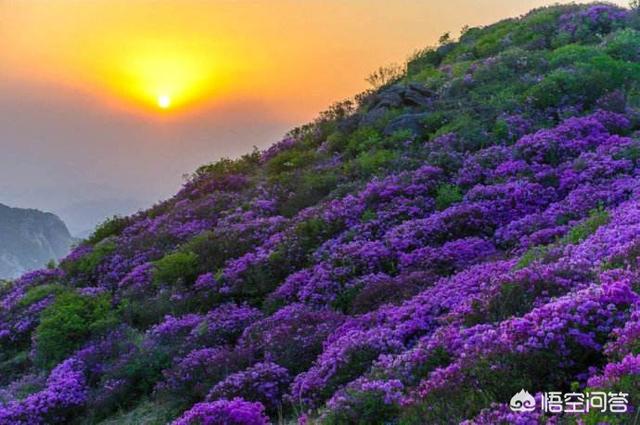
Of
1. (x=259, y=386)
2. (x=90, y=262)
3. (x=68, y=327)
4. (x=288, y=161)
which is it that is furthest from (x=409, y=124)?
(x=259, y=386)

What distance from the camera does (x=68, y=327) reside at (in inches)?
528

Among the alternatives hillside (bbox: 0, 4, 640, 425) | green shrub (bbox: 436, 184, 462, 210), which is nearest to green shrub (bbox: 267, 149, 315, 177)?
hillside (bbox: 0, 4, 640, 425)

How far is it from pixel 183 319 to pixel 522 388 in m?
8.82

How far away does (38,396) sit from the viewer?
10.9 metres

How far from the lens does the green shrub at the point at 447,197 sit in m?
14.4

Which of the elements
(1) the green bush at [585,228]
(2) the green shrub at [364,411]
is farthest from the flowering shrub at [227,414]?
(1) the green bush at [585,228]

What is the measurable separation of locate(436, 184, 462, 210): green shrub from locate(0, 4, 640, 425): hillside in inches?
1.7

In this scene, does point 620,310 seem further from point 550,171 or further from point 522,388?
point 550,171

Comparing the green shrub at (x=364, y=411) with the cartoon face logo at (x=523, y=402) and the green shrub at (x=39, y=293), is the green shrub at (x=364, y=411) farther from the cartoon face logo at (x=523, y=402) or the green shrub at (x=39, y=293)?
the green shrub at (x=39, y=293)

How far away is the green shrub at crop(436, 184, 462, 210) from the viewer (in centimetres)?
1442

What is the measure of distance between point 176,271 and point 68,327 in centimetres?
309

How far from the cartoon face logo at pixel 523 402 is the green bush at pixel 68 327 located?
1084 centimetres

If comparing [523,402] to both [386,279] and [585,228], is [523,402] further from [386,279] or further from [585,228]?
[386,279]

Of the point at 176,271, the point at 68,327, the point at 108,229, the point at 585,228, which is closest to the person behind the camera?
the point at 585,228
